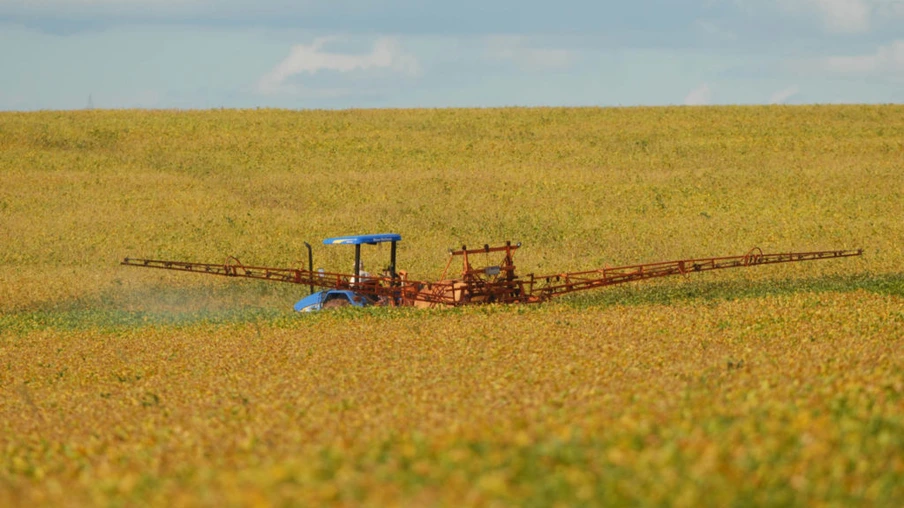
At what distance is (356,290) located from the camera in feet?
89.6

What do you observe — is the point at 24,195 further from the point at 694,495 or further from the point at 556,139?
the point at 694,495

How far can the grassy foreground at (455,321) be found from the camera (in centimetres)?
845

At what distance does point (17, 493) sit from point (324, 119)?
6724cm

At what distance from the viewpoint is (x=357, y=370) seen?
18.7 meters

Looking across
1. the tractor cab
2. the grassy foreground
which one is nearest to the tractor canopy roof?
the tractor cab

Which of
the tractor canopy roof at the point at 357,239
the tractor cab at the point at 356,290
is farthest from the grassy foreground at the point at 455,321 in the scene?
the tractor canopy roof at the point at 357,239

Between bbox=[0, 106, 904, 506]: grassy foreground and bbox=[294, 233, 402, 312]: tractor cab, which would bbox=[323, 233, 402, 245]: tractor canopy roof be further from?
bbox=[0, 106, 904, 506]: grassy foreground

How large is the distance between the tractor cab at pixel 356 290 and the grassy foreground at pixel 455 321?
0.87 metres

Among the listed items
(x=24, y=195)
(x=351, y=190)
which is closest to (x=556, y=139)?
(x=351, y=190)

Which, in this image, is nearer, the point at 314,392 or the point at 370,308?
the point at 314,392

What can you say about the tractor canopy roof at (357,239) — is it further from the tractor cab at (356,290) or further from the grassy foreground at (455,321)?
the grassy foreground at (455,321)

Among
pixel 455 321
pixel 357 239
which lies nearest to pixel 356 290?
pixel 357 239

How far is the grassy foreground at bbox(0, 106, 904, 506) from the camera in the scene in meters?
8.45

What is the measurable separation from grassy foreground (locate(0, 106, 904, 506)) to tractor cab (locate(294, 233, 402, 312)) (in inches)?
34.1
